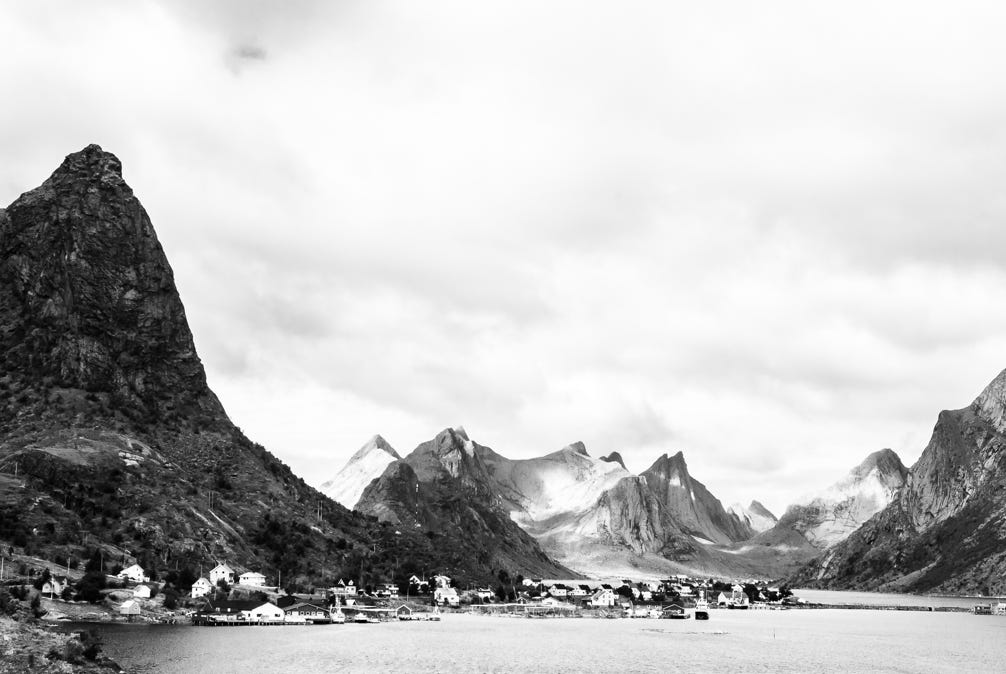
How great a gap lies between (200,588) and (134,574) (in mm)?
14344

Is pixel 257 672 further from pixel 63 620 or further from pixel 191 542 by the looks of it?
pixel 191 542

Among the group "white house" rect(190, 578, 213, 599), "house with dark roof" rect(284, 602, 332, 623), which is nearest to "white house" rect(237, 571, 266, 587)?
"house with dark roof" rect(284, 602, 332, 623)

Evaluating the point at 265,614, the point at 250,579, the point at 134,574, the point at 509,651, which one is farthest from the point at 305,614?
the point at 509,651

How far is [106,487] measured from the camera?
197000 millimetres

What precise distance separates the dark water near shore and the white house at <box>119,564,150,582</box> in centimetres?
1688

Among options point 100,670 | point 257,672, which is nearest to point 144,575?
point 257,672

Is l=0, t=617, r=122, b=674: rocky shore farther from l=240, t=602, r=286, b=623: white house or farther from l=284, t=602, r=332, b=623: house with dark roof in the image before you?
l=284, t=602, r=332, b=623: house with dark roof

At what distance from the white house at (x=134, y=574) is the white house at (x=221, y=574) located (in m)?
17.2

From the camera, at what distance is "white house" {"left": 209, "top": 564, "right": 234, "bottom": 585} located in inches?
7470

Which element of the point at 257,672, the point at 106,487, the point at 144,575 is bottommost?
the point at 257,672

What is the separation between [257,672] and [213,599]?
67.7 m

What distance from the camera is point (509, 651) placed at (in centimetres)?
15100

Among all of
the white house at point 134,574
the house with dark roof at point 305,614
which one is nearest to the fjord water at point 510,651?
the house with dark roof at point 305,614

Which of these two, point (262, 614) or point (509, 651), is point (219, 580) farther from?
point (509, 651)
